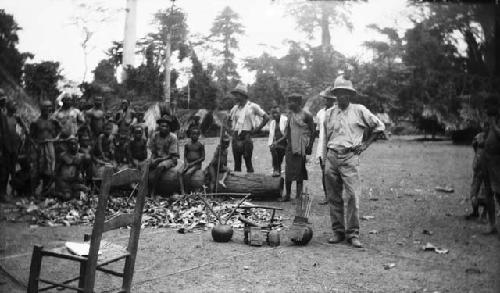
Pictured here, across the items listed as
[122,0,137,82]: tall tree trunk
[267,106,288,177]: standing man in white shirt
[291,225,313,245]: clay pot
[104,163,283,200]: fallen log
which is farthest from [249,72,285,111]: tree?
[291,225,313,245]: clay pot

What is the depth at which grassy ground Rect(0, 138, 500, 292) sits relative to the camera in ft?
15.5

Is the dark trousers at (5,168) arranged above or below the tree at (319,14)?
below

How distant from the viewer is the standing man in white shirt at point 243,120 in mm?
10000

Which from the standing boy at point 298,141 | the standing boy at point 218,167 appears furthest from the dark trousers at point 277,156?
the standing boy at point 218,167

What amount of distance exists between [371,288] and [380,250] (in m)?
1.50

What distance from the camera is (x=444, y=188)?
1063 centimetres

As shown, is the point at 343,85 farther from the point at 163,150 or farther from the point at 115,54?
the point at 115,54

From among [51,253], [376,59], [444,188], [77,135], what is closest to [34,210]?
[77,135]

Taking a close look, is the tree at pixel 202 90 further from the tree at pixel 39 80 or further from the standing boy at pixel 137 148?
the standing boy at pixel 137 148

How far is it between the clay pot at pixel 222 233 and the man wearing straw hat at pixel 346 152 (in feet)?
4.45

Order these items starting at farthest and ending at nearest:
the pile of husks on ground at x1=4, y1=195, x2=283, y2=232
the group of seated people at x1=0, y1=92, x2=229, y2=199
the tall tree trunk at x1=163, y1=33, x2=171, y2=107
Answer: the tall tree trunk at x1=163, y1=33, x2=171, y2=107
the group of seated people at x1=0, y1=92, x2=229, y2=199
the pile of husks on ground at x1=4, y1=195, x2=283, y2=232

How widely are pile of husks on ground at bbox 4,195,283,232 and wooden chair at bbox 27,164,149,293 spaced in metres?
3.18

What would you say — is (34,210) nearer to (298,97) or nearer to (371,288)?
(298,97)

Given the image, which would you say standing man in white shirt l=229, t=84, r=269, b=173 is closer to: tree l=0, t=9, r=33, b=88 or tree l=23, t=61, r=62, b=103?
tree l=0, t=9, r=33, b=88
